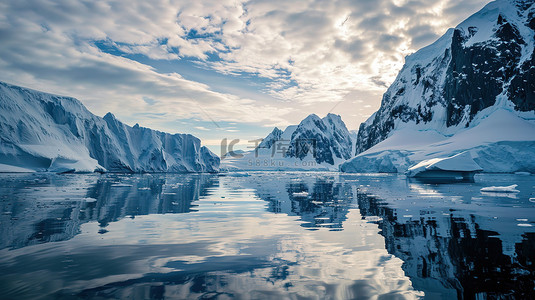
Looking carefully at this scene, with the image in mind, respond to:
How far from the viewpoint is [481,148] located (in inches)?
1864

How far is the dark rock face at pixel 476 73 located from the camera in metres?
66.0

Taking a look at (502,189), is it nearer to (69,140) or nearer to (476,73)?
(476,73)

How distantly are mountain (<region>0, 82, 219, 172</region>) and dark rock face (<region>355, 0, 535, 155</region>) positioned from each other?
82166 millimetres

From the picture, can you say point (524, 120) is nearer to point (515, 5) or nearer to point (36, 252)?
point (515, 5)

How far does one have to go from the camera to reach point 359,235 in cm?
700

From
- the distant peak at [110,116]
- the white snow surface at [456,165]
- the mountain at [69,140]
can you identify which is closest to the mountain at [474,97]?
the white snow surface at [456,165]

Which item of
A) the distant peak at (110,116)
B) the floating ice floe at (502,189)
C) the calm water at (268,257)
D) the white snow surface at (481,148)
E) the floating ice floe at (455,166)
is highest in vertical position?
the distant peak at (110,116)

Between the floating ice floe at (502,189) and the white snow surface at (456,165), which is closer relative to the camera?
the floating ice floe at (502,189)

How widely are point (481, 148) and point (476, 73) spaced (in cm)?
3909

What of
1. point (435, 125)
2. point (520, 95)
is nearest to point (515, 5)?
point (520, 95)

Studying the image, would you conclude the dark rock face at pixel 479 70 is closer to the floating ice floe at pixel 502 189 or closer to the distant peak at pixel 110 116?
the floating ice floe at pixel 502 189

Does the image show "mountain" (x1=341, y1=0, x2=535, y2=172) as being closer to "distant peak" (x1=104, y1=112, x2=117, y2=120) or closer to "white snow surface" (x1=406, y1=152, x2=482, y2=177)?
"white snow surface" (x1=406, y1=152, x2=482, y2=177)

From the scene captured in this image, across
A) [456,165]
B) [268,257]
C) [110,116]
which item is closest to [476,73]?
[456,165]

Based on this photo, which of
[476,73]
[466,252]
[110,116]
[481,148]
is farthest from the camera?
[110,116]
